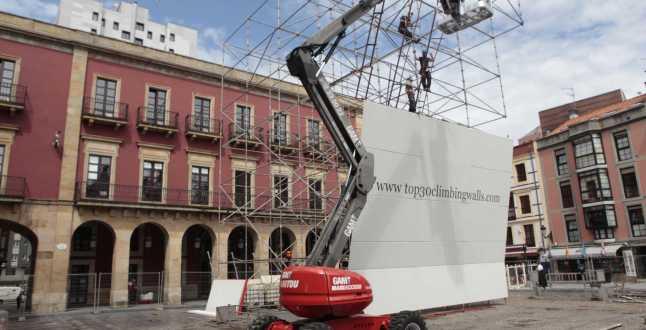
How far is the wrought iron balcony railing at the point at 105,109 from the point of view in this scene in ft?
63.1

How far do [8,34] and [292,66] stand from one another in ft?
49.0

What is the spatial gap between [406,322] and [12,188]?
52.4ft

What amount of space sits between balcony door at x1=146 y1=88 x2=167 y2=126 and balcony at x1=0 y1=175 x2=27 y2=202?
5.43 metres

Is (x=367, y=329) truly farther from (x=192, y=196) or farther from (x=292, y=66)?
(x=192, y=196)

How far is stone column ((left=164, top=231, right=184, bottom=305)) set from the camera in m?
19.7

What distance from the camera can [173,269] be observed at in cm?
2011

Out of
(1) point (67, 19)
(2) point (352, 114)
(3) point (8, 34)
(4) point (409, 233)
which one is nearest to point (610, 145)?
(2) point (352, 114)

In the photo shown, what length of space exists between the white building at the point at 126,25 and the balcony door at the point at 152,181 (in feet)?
91.3

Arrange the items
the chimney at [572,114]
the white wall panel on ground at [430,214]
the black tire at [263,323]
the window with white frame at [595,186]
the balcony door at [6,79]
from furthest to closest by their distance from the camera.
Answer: the chimney at [572,114] < the window with white frame at [595,186] < the balcony door at [6,79] < the white wall panel on ground at [430,214] < the black tire at [263,323]

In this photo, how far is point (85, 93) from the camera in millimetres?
19375

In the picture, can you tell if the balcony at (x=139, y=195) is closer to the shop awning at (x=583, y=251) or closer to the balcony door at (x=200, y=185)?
the balcony door at (x=200, y=185)

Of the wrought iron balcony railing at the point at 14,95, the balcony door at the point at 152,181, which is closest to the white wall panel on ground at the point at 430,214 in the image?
the balcony door at the point at 152,181

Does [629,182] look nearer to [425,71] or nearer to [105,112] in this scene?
[425,71]

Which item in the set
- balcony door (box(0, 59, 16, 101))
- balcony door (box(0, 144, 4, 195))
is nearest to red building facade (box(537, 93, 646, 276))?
balcony door (box(0, 144, 4, 195))
